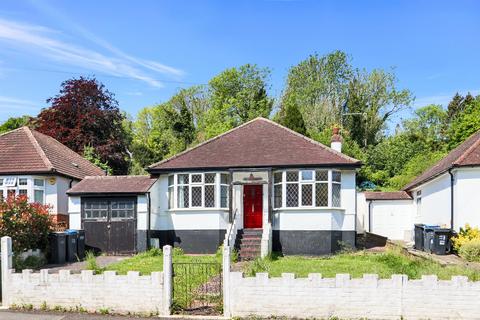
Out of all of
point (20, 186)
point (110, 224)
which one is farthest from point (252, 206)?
point (20, 186)

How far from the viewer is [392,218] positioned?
2705cm

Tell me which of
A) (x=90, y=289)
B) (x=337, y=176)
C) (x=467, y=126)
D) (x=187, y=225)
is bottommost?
(x=90, y=289)

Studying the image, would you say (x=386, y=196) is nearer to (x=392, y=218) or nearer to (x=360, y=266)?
(x=392, y=218)

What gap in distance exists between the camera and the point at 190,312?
11.0 metres

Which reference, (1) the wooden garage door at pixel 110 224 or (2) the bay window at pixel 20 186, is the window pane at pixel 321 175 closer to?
(1) the wooden garage door at pixel 110 224

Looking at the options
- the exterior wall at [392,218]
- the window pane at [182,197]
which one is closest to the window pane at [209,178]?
the window pane at [182,197]

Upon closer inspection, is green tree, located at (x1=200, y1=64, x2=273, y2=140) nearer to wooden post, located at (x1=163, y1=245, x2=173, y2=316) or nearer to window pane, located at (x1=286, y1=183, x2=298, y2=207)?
window pane, located at (x1=286, y1=183, x2=298, y2=207)

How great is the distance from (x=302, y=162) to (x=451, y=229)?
20.8 ft

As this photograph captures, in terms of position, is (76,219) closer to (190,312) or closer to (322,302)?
(190,312)

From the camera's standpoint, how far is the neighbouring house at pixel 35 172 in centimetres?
2144

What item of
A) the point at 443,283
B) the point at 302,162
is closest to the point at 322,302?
the point at 443,283

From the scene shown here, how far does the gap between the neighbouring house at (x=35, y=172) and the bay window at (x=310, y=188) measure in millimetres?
10020

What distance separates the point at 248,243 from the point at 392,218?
35.8ft

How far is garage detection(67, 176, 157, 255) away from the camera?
20188 mm
